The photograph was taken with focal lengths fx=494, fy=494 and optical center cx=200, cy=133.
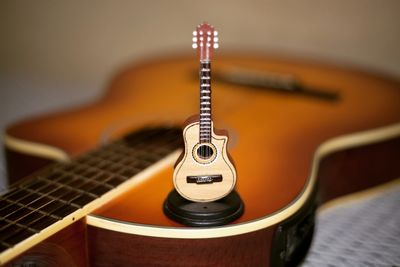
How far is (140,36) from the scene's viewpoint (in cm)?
188

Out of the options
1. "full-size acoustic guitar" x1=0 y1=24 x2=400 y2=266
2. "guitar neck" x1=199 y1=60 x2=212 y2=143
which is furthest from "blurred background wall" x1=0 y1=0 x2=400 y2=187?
"guitar neck" x1=199 y1=60 x2=212 y2=143

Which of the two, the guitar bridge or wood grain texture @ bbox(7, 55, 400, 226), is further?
wood grain texture @ bbox(7, 55, 400, 226)

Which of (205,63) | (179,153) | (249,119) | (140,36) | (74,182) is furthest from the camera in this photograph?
(140,36)

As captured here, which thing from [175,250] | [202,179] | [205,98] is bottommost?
[175,250]

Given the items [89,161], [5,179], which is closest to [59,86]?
[5,179]

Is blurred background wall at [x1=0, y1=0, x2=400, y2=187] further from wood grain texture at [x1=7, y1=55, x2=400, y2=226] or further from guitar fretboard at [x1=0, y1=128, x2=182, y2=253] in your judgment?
guitar fretboard at [x1=0, y1=128, x2=182, y2=253]

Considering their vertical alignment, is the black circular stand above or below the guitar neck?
below

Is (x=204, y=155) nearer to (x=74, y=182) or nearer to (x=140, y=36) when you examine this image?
(x=74, y=182)

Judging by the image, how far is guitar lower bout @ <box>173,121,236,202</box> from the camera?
0.69 meters

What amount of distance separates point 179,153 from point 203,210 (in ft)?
0.76

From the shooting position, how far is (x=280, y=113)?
115 centimetres

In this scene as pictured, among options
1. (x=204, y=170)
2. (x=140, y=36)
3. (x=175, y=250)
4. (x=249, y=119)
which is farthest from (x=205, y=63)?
(x=140, y=36)

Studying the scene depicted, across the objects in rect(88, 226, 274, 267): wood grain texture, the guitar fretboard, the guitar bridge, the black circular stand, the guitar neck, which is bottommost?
rect(88, 226, 274, 267): wood grain texture

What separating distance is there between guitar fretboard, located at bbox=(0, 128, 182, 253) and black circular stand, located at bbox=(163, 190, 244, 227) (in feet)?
0.39
